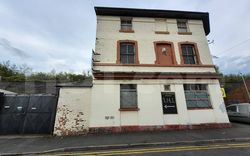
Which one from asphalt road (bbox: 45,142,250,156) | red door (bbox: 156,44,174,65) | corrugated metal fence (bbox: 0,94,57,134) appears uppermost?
red door (bbox: 156,44,174,65)

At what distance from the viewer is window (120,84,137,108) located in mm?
10625

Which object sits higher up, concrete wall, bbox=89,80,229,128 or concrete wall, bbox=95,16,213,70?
concrete wall, bbox=95,16,213,70

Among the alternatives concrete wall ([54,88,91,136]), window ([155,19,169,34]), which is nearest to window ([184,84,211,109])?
window ([155,19,169,34])

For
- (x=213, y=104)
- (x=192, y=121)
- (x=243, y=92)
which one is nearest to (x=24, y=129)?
(x=192, y=121)

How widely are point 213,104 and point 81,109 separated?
10.2 metres

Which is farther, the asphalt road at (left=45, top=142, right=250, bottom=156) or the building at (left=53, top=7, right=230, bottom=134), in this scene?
the building at (left=53, top=7, right=230, bottom=134)

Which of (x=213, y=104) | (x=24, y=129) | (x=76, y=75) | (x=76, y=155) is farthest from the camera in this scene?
(x=76, y=75)

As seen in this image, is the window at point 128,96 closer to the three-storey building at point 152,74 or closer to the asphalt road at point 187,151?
the three-storey building at point 152,74

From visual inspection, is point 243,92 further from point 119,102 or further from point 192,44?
point 119,102

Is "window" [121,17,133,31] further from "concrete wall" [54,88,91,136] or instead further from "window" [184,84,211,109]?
"window" [184,84,211,109]

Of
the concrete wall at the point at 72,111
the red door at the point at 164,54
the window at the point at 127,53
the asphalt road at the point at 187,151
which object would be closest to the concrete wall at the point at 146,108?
the concrete wall at the point at 72,111

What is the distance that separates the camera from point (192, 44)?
12.9 metres

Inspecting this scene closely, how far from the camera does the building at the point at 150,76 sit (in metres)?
10.2

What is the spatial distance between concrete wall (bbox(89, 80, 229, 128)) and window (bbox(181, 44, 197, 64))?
2128 millimetres
